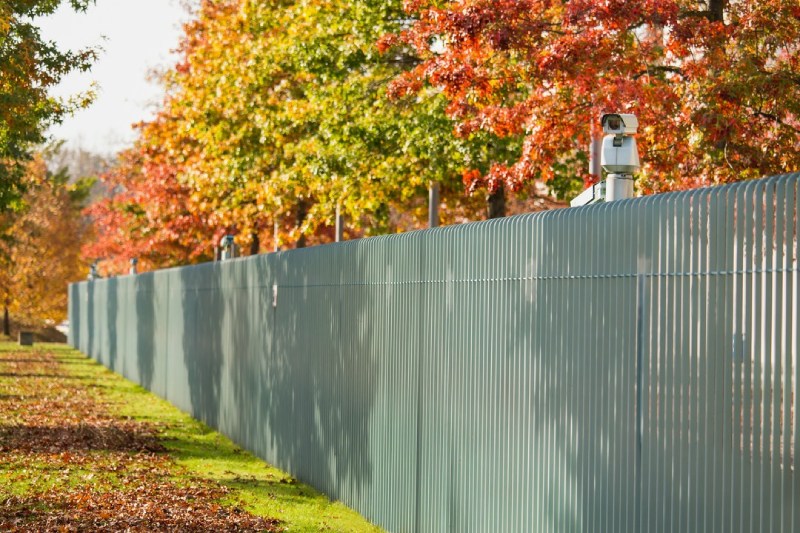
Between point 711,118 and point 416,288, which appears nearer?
point 416,288

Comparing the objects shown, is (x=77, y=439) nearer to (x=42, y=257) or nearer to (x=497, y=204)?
(x=497, y=204)

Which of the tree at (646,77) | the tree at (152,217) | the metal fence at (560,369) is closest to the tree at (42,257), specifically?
the tree at (152,217)

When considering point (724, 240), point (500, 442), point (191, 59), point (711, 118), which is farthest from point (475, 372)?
point (191, 59)

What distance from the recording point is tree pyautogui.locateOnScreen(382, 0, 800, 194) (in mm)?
13453

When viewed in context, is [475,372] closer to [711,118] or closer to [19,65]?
[711,118]

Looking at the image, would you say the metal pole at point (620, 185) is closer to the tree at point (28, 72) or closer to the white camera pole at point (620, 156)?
the white camera pole at point (620, 156)

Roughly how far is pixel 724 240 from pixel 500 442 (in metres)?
2.80

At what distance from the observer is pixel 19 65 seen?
580 inches

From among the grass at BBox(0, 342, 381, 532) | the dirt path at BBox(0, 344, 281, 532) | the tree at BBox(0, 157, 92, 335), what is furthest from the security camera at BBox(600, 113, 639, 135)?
the tree at BBox(0, 157, 92, 335)

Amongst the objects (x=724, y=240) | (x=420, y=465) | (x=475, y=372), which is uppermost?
(x=724, y=240)

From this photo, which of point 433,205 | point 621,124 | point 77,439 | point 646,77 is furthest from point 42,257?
point 621,124

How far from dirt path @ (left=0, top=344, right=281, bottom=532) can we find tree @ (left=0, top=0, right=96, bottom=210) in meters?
3.71

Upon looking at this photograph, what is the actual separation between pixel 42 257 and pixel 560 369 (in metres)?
53.3

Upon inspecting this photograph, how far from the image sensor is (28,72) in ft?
50.8
